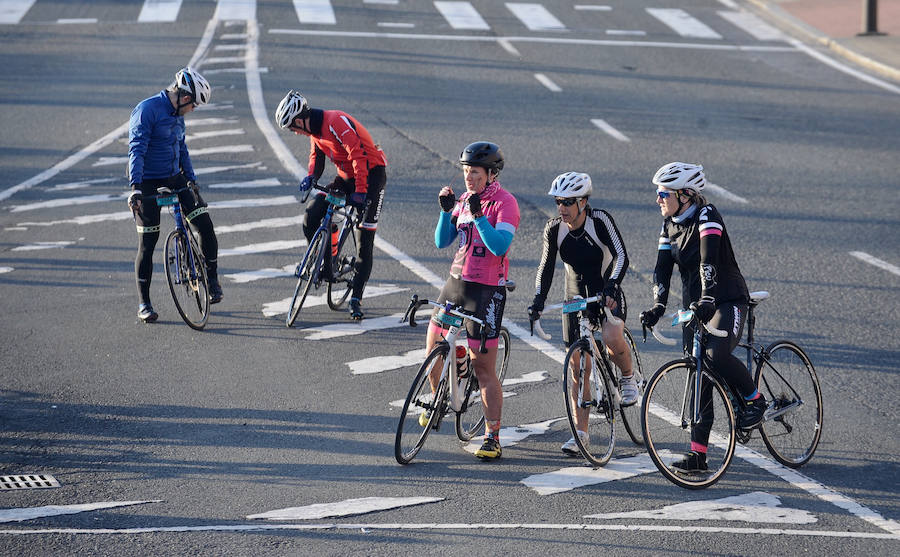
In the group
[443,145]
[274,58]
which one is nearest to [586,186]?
[443,145]

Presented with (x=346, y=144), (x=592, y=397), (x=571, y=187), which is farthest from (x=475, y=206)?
(x=346, y=144)

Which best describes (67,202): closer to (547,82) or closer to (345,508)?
(345,508)

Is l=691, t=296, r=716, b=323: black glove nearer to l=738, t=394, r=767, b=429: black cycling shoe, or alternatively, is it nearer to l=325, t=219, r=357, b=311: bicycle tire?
l=738, t=394, r=767, b=429: black cycling shoe

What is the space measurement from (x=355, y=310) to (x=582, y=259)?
3394 mm

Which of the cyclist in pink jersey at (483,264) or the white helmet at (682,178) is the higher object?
the white helmet at (682,178)

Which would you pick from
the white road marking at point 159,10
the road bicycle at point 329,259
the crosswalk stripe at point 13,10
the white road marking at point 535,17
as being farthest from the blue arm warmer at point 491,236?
the crosswalk stripe at point 13,10

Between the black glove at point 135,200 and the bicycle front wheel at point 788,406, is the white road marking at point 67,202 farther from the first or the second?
the bicycle front wheel at point 788,406

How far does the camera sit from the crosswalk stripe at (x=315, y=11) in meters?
27.1

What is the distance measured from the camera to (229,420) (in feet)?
26.2

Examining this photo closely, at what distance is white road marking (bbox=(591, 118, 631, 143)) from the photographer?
17.2 metres

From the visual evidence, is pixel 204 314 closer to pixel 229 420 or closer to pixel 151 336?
pixel 151 336

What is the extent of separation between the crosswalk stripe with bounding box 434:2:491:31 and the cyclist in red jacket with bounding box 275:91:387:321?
17112mm

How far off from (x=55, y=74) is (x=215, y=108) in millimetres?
4704

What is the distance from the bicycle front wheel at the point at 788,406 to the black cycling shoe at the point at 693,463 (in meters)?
0.59
